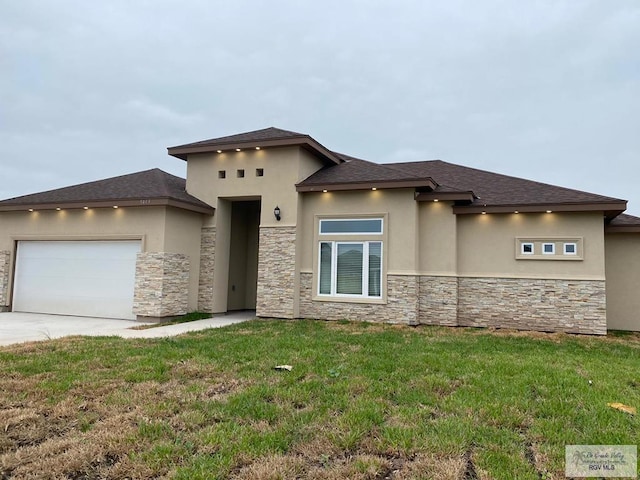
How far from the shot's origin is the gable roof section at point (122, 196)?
10930 millimetres

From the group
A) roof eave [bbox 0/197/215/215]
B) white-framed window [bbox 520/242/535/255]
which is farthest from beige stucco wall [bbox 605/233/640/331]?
roof eave [bbox 0/197/215/215]

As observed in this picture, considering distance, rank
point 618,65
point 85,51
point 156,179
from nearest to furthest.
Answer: point 156,179, point 618,65, point 85,51

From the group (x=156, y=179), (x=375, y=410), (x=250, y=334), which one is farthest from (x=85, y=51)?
(x=375, y=410)

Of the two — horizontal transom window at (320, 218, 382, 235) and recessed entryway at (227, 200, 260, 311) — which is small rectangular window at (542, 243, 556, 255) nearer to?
horizontal transom window at (320, 218, 382, 235)

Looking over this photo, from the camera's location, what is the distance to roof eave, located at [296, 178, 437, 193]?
10297 mm

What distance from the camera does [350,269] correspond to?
1112 centimetres

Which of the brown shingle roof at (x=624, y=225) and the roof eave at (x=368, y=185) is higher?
the roof eave at (x=368, y=185)

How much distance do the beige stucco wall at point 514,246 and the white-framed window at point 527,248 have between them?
200mm

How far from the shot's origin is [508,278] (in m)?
10.6

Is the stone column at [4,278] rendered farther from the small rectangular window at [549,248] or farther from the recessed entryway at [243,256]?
the small rectangular window at [549,248]

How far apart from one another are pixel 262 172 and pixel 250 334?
517 centimetres

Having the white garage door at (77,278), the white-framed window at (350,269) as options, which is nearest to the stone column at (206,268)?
the white garage door at (77,278)

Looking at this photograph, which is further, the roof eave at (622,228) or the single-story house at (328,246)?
the roof eave at (622,228)

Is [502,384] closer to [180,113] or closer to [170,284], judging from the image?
[170,284]
